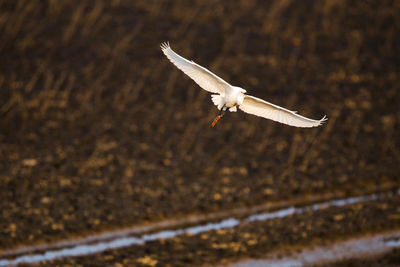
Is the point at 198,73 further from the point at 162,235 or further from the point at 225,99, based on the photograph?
the point at 162,235

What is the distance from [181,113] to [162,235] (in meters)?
1.98

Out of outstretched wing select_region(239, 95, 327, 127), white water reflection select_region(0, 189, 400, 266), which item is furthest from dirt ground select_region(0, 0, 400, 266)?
outstretched wing select_region(239, 95, 327, 127)

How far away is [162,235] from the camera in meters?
5.38

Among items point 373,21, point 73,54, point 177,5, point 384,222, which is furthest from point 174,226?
point 373,21

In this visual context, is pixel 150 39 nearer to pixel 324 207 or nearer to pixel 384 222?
pixel 324 207

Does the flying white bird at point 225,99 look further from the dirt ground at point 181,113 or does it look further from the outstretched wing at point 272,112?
the dirt ground at point 181,113

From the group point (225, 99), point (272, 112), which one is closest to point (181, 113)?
point (272, 112)

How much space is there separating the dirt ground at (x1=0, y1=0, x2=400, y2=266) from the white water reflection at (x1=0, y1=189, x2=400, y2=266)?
0.42 feet

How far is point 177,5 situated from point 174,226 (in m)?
4.39

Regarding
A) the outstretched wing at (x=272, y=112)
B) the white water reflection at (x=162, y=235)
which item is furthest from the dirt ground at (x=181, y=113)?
the outstretched wing at (x=272, y=112)

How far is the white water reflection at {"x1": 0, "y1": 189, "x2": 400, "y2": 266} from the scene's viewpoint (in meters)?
5.12

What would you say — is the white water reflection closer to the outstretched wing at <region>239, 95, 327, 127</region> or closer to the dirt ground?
the dirt ground

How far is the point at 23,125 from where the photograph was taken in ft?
21.8

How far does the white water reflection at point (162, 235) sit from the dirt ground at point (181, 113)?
0.42 feet
